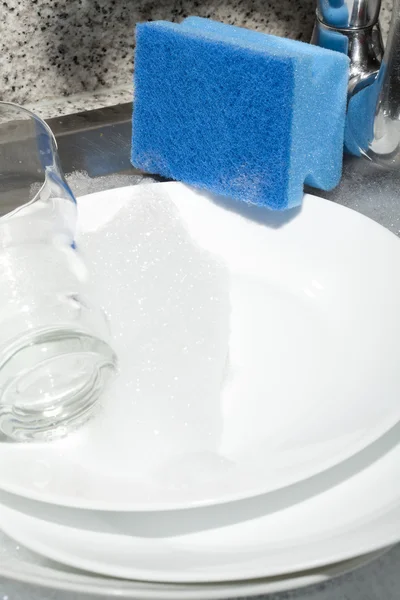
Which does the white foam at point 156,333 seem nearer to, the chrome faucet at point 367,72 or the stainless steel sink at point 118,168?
the stainless steel sink at point 118,168

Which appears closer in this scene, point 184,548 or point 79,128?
point 184,548

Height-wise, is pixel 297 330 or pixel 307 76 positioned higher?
pixel 307 76

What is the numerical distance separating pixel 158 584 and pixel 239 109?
0.34 metres

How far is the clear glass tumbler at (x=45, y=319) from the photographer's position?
0.40m

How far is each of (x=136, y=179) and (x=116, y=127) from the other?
0.32ft

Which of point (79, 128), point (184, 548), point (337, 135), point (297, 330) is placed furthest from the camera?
point (79, 128)

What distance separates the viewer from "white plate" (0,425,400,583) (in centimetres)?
30

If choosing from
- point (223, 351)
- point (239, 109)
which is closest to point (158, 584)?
point (223, 351)

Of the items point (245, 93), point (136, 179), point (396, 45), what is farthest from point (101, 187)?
point (396, 45)

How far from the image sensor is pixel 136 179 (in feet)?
2.07

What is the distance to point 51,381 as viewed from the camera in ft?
1.32

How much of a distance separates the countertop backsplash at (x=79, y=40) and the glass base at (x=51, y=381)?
38cm

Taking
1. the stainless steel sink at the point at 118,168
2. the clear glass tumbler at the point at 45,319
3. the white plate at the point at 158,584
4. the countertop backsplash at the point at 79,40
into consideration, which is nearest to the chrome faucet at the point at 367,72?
the stainless steel sink at the point at 118,168

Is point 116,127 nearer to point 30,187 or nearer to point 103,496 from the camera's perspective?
point 30,187
